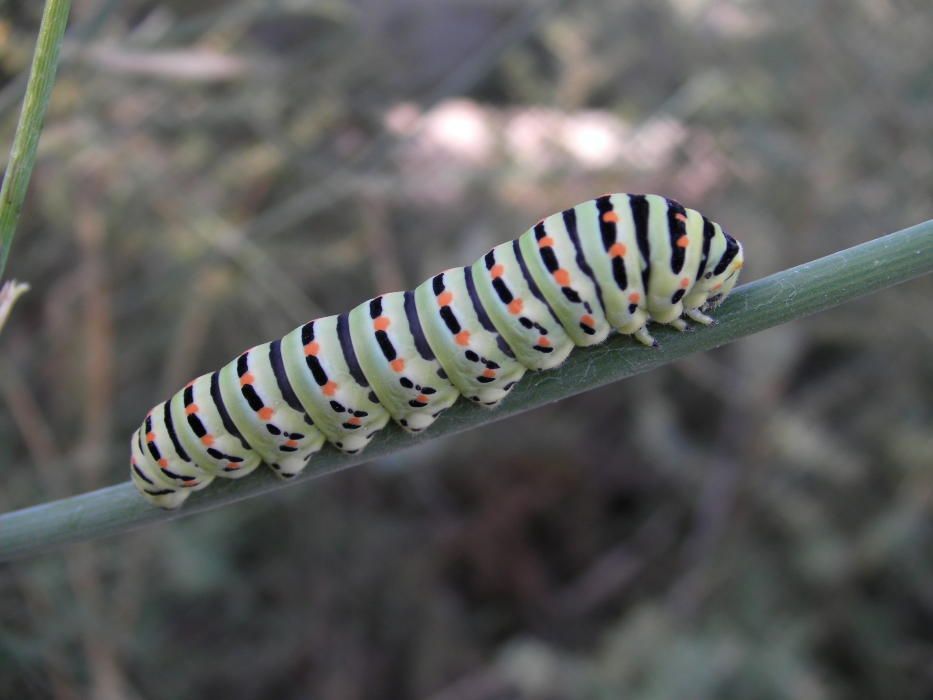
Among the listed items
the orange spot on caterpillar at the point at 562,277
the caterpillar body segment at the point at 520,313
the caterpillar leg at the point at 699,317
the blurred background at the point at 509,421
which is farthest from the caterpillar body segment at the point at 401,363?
the blurred background at the point at 509,421

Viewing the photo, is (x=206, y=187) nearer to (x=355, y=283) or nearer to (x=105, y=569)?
(x=355, y=283)

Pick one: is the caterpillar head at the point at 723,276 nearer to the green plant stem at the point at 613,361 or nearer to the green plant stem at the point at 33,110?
the green plant stem at the point at 613,361

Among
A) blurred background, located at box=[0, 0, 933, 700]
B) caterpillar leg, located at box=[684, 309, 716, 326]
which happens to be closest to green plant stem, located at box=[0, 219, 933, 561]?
caterpillar leg, located at box=[684, 309, 716, 326]

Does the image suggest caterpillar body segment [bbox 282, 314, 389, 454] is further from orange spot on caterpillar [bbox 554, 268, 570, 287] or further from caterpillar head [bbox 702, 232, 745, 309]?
caterpillar head [bbox 702, 232, 745, 309]

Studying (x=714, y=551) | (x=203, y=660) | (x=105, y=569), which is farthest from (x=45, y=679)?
(x=714, y=551)

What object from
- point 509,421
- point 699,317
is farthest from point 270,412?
point 509,421

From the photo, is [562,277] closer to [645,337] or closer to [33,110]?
[645,337]
